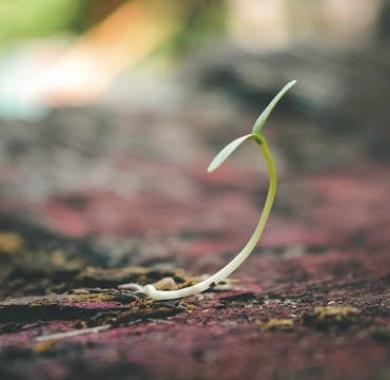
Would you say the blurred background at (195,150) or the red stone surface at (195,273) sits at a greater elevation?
the blurred background at (195,150)

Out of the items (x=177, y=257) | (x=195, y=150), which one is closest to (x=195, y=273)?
(x=177, y=257)

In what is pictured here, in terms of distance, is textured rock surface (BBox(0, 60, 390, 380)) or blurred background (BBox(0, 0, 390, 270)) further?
blurred background (BBox(0, 0, 390, 270))

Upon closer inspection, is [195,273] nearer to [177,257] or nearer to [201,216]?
[177,257]

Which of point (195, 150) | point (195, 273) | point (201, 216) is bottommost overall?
point (195, 273)

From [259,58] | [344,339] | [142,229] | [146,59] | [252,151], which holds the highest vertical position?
[146,59]

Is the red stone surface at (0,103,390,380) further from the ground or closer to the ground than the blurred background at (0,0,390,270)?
closer to the ground

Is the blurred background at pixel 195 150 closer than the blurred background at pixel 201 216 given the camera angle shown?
No

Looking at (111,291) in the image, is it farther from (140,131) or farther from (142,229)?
(140,131)

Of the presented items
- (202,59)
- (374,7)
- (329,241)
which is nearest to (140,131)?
(202,59)
